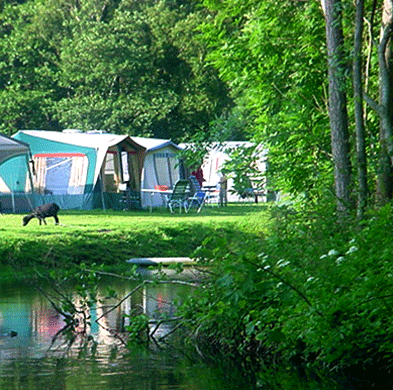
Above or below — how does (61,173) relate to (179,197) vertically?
above

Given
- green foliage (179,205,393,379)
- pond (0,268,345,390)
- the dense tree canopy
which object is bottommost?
pond (0,268,345,390)

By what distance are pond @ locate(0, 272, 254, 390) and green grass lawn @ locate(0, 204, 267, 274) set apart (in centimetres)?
413

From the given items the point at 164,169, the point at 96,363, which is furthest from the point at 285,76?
the point at 164,169

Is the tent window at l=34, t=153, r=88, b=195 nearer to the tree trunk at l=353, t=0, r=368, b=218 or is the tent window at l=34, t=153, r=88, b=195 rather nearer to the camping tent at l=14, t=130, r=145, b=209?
the camping tent at l=14, t=130, r=145, b=209

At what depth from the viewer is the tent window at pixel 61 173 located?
31.7 meters

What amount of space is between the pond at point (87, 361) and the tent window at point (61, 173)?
62.1ft

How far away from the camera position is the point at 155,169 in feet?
113

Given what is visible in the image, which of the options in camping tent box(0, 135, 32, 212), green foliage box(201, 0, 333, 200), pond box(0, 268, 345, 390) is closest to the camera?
pond box(0, 268, 345, 390)

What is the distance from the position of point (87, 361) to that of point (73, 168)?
22.7 m

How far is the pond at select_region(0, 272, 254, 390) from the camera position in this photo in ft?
27.5

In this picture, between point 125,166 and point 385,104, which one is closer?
point 385,104

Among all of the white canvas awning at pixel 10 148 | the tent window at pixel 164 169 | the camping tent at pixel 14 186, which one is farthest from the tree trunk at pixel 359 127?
the tent window at pixel 164 169

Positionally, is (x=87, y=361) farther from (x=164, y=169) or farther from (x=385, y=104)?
(x=164, y=169)

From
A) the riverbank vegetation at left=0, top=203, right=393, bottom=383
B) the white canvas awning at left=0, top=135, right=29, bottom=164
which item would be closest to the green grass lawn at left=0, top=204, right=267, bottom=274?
the white canvas awning at left=0, top=135, right=29, bottom=164
